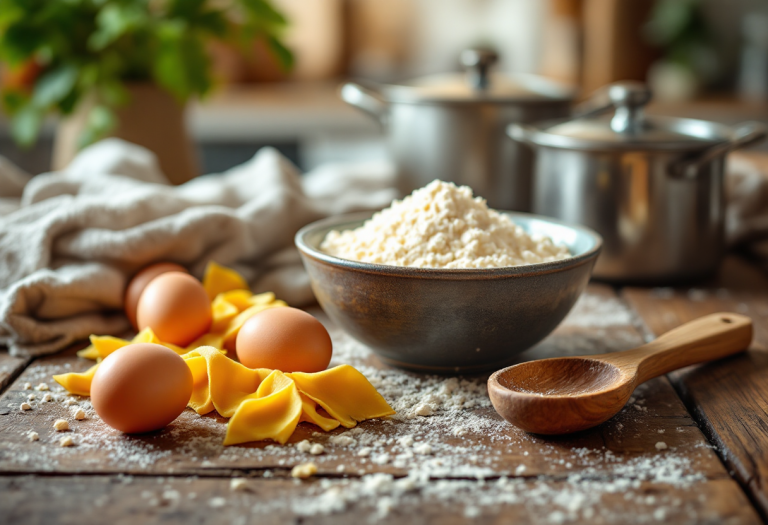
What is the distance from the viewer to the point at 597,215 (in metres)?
1.17

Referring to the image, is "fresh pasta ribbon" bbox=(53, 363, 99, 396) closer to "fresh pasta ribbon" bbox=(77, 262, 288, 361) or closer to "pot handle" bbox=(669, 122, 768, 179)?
"fresh pasta ribbon" bbox=(77, 262, 288, 361)

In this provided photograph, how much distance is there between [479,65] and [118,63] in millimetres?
749

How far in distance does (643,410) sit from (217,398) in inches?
17.1

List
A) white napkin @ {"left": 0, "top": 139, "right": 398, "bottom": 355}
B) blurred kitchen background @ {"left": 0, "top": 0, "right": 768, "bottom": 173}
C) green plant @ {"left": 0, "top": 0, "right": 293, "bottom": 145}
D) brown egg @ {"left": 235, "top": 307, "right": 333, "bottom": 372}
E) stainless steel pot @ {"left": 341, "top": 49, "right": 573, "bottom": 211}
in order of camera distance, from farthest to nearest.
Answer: blurred kitchen background @ {"left": 0, "top": 0, "right": 768, "bottom": 173} < green plant @ {"left": 0, "top": 0, "right": 293, "bottom": 145} < stainless steel pot @ {"left": 341, "top": 49, "right": 573, "bottom": 211} < white napkin @ {"left": 0, "top": 139, "right": 398, "bottom": 355} < brown egg @ {"left": 235, "top": 307, "right": 333, "bottom": 372}

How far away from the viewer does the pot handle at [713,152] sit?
1109mm

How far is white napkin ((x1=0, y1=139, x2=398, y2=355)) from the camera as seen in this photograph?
3.18 feet

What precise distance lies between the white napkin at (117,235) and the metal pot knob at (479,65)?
0.86ft

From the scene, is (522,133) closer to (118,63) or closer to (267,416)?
(267,416)

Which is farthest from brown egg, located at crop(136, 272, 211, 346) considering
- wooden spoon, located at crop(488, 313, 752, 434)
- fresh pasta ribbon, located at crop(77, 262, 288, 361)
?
wooden spoon, located at crop(488, 313, 752, 434)

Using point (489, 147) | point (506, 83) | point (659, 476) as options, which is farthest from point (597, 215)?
point (659, 476)

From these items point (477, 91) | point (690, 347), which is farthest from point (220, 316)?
point (477, 91)

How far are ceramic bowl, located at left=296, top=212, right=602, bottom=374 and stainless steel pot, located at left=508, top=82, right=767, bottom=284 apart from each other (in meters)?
0.33

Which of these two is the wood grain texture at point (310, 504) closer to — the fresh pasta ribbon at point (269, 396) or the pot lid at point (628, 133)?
the fresh pasta ribbon at point (269, 396)

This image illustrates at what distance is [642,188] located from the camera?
3.78 feet
